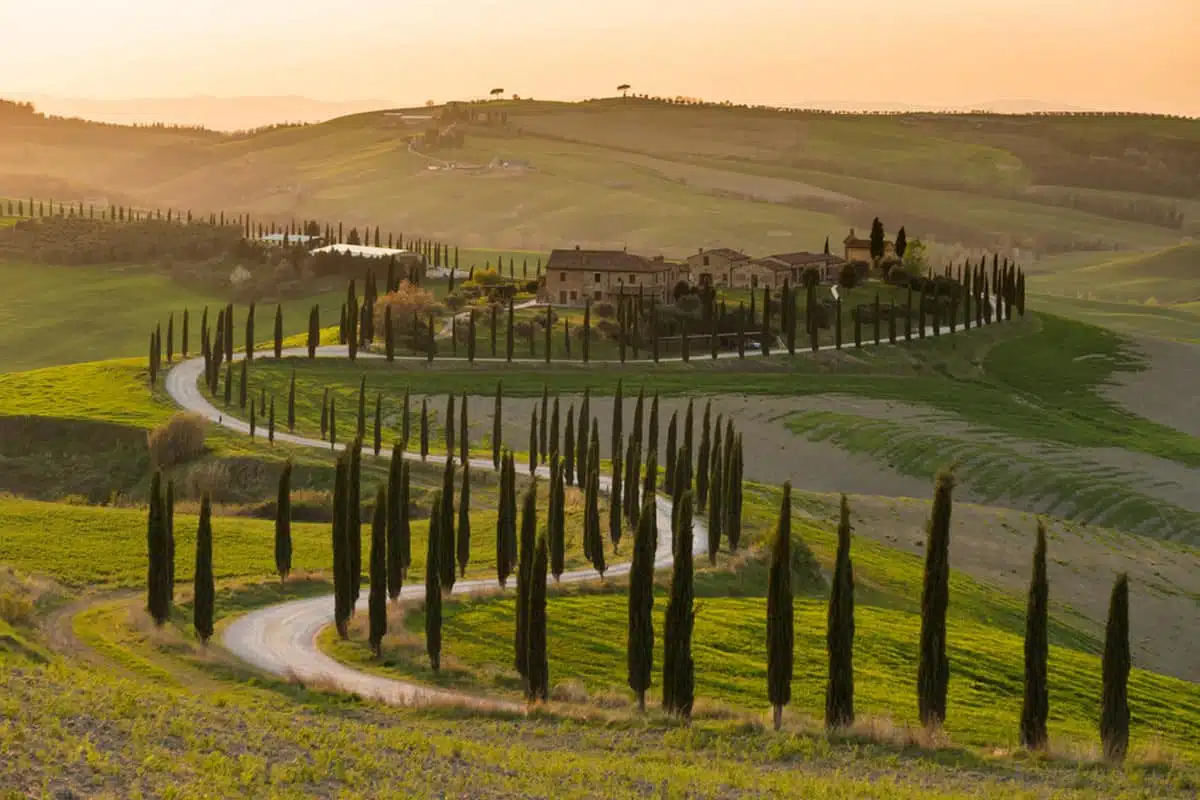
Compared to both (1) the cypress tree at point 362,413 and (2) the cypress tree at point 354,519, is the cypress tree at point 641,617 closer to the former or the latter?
(2) the cypress tree at point 354,519

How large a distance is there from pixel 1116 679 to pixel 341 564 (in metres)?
27.2

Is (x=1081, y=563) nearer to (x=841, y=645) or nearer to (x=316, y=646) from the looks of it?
(x=841, y=645)

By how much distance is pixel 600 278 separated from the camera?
540ft

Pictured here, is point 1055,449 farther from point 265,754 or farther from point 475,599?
point 265,754

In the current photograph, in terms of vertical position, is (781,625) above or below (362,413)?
above

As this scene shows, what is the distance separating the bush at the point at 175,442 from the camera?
104 metres

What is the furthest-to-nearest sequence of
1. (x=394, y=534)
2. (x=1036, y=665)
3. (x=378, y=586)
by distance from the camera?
1. (x=394, y=534)
2. (x=378, y=586)
3. (x=1036, y=665)

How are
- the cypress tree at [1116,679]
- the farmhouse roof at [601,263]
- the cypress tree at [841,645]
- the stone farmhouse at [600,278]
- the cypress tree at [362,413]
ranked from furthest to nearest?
the farmhouse roof at [601,263], the stone farmhouse at [600,278], the cypress tree at [362,413], the cypress tree at [841,645], the cypress tree at [1116,679]

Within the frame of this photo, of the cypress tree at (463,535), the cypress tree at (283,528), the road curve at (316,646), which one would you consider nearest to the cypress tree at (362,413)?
the cypress tree at (463,535)

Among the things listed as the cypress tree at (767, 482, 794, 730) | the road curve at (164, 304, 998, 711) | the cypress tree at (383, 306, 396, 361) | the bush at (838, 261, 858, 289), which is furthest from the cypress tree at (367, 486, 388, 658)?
the bush at (838, 261, 858, 289)

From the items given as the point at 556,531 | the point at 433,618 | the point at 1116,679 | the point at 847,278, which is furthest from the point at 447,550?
the point at 847,278

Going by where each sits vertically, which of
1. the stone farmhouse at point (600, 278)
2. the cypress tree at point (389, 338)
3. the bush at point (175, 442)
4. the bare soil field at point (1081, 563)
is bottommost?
the bare soil field at point (1081, 563)

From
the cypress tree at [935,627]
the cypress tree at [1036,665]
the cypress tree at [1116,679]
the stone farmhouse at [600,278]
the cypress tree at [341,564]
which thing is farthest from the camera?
the stone farmhouse at [600,278]

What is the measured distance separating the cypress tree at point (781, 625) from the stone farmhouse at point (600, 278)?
380ft
